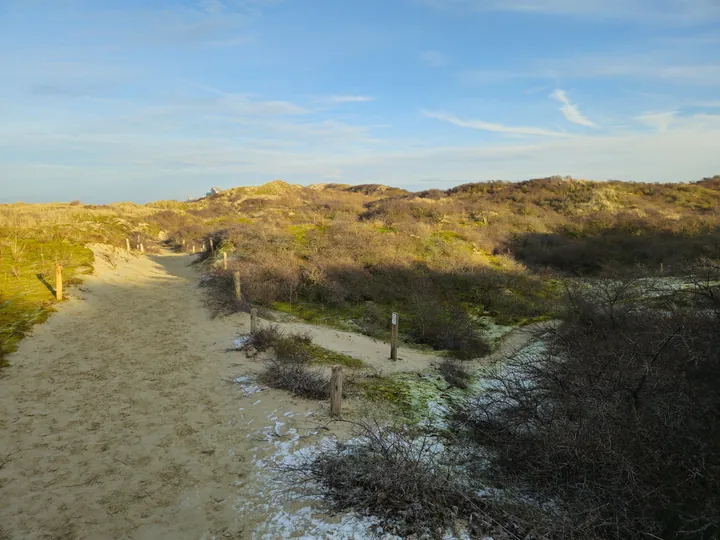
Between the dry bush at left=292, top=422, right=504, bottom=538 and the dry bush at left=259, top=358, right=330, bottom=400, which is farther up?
the dry bush at left=292, top=422, right=504, bottom=538

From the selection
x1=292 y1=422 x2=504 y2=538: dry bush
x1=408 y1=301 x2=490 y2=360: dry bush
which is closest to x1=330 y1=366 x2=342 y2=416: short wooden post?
x1=292 y1=422 x2=504 y2=538: dry bush

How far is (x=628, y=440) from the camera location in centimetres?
481

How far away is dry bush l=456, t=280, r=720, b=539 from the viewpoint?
13.5 ft

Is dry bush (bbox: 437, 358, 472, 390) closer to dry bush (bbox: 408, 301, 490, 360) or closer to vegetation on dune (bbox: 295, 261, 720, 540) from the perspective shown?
dry bush (bbox: 408, 301, 490, 360)

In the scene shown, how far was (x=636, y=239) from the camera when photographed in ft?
79.0

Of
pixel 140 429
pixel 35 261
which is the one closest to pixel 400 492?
pixel 140 429

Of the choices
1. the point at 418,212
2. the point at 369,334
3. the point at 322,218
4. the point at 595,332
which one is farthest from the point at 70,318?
the point at 418,212

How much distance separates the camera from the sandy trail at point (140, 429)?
5.05 meters

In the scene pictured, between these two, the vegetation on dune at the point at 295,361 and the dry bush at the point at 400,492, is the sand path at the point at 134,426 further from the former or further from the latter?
the dry bush at the point at 400,492

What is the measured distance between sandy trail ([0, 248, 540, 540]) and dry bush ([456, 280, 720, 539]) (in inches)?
133

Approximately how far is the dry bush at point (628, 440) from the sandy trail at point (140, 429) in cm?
338

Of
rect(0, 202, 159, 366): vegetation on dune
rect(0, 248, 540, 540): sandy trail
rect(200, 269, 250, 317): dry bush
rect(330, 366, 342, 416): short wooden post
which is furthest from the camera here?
rect(200, 269, 250, 317): dry bush

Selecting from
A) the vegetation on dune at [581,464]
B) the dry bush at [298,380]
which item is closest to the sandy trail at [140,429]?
the dry bush at [298,380]

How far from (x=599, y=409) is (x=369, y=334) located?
9.85 m
